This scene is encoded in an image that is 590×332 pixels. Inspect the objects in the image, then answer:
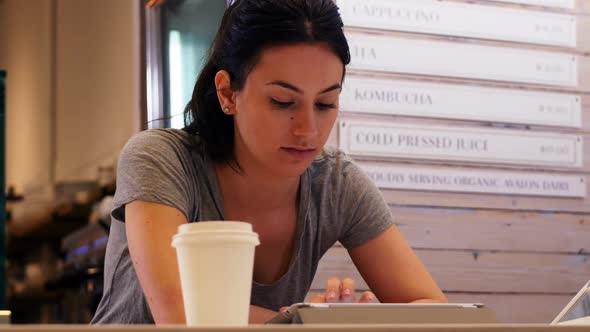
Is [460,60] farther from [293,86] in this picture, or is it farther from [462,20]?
[293,86]

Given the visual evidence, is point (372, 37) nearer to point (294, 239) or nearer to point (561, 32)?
point (561, 32)

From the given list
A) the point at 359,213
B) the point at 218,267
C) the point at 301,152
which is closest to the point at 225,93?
the point at 301,152

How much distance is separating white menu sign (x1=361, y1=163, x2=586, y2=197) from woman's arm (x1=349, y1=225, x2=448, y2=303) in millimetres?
1403

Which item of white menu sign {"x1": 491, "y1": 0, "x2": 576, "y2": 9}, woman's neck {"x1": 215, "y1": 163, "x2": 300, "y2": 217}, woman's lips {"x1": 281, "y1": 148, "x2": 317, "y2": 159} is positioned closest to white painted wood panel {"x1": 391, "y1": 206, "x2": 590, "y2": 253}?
white menu sign {"x1": 491, "y1": 0, "x2": 576, "y2": 9}

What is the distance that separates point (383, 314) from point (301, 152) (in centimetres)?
66

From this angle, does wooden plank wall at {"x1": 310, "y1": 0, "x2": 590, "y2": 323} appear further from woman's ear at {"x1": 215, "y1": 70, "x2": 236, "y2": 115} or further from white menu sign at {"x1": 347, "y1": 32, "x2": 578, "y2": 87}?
woman's ear at {"x1": 215, "y1": 70, "x2": 236, "y2": 115}

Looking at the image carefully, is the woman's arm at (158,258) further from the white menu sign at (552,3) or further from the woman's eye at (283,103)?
the white menu sign at (552,3)

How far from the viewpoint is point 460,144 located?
332 centimetres

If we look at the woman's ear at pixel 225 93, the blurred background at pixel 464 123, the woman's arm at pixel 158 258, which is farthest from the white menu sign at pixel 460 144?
the woman's arm at pixel 158 258

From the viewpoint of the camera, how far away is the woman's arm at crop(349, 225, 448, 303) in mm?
1647

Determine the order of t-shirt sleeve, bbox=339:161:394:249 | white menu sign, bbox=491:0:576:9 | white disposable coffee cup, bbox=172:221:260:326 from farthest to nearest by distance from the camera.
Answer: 1. white menu sign, bbox=491:0:576:9
2. t-shirt sleeve, bbox=339:161:394:249
3. white disposable coffee cup, bbox=172:221:260:326

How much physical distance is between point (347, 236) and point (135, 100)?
2549 mm

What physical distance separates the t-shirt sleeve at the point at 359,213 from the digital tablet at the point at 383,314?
772 millimetres

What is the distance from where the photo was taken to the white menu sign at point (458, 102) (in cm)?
315
